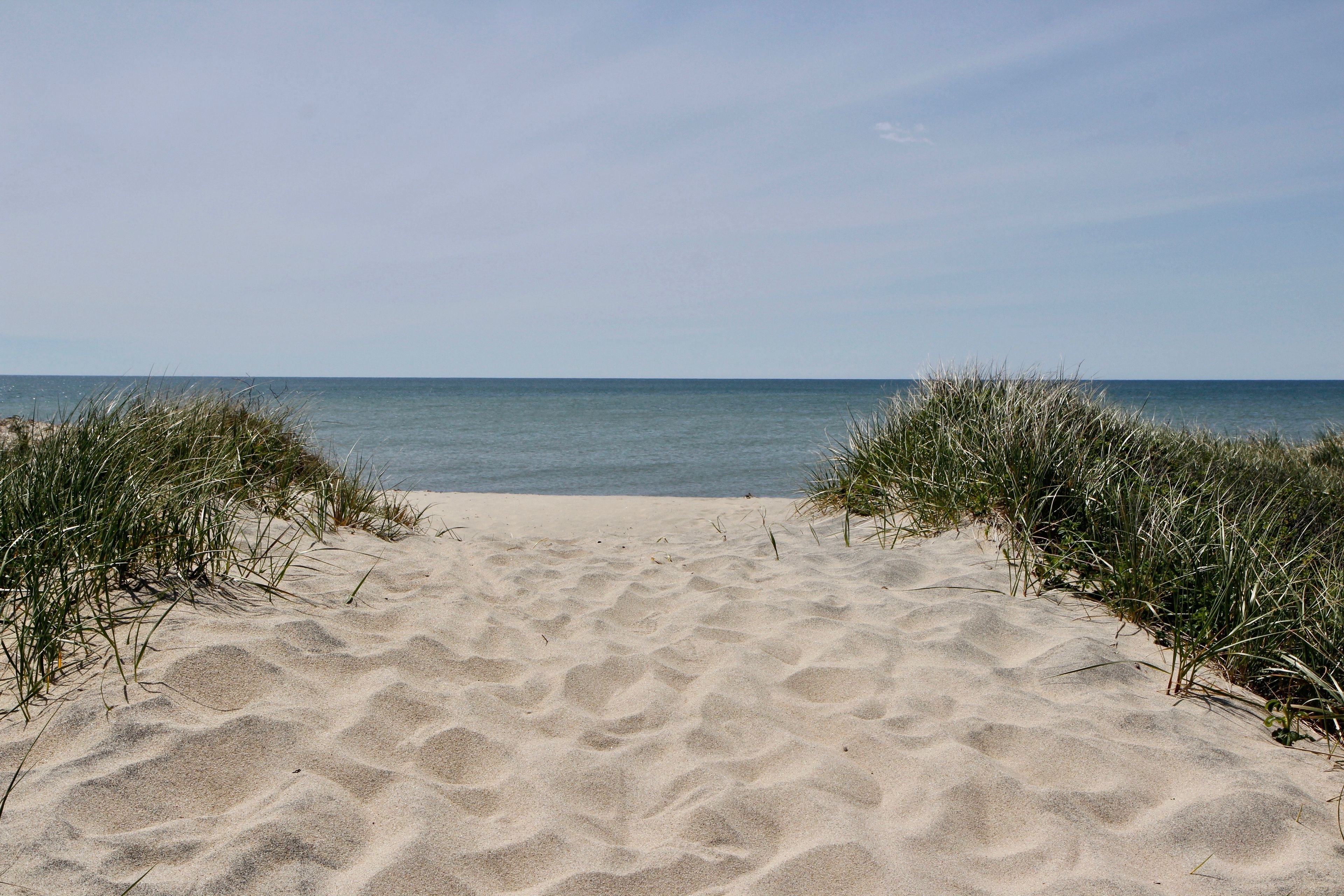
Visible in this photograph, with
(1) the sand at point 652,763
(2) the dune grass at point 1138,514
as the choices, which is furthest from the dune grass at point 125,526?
(2) the dune grass at point 1138,514

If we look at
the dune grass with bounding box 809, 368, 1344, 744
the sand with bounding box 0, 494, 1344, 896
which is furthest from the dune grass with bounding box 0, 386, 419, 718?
the dune grass with bounding box 809, 368, 1344, 744

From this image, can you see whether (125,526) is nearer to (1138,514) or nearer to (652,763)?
(652,763)

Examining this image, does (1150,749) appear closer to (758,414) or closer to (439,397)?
(758,414)

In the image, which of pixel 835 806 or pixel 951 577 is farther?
pixel 951 577

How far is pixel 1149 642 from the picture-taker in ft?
10.6

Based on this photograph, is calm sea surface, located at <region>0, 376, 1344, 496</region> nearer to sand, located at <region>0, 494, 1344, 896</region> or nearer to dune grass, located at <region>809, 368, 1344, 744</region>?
dune grass, located at <region>809, 368, 1344, 744</region>

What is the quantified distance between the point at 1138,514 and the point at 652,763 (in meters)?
2.66

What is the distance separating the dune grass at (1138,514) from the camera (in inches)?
113

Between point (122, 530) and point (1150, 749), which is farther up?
point (122, 530)

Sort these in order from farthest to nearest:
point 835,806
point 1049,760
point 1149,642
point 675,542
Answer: point 675,542, point 1149,642, point 1049,760, point 835,806

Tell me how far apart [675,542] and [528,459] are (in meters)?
10.2

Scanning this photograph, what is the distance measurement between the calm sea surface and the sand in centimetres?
258

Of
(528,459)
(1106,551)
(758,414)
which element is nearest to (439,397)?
(758,414)

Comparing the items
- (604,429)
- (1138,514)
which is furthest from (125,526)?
(604,429)
